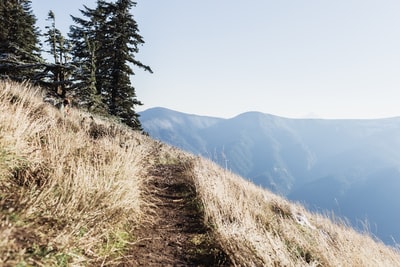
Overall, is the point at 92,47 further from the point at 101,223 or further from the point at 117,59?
the point at 101,223

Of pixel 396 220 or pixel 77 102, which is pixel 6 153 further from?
pixel 396 220

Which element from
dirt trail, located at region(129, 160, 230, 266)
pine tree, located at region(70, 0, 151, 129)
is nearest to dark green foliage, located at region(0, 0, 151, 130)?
pine tree, located at region(70, 0, 151, 129)

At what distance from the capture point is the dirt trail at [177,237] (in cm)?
342

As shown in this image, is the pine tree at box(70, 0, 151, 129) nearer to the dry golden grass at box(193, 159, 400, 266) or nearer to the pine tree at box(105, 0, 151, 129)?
the pine tree at box(105, 0, 151, 129)

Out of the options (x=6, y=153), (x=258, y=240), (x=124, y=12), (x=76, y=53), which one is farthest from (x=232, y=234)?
(x=76, y=53)

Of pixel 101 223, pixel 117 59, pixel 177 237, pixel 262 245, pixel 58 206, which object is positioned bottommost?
pixel 177 237

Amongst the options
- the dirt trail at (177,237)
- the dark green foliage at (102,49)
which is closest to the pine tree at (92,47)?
the dark green foliage at (102,49)

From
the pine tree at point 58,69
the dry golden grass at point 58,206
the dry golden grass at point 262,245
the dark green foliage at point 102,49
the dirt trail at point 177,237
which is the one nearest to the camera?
the dry golden grass at point 58,206

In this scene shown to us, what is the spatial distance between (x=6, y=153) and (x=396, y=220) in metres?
202

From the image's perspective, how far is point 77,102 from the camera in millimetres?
16141

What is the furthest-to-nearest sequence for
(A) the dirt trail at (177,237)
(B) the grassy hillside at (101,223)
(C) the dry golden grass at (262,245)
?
(A) the dirt trail at (177,237), (C) the dry golden grass at (262,245), (B) the grassy hillside at (101,223)

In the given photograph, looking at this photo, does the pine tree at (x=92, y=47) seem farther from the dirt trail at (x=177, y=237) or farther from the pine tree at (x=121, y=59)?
the dirt trail at (x=177, y=237)

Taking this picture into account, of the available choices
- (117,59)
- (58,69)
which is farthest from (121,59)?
(58,69)

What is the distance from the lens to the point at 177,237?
4.16 meters
